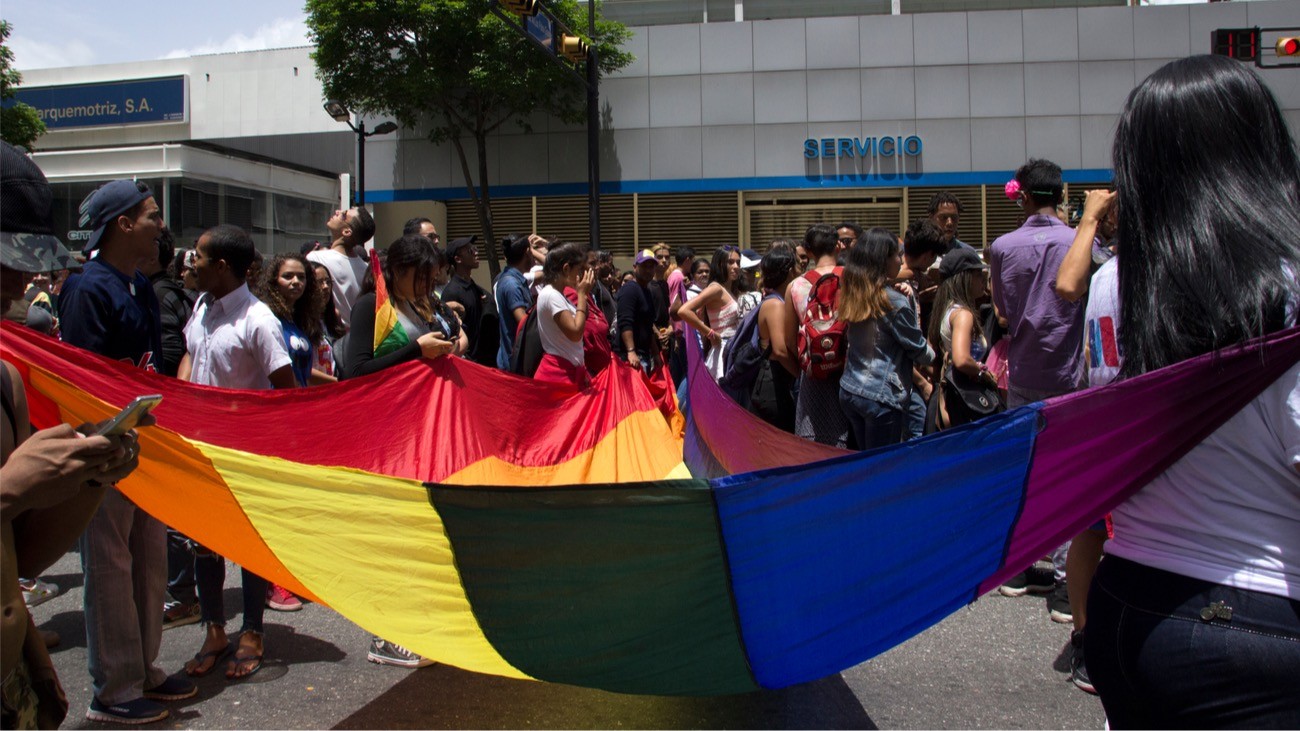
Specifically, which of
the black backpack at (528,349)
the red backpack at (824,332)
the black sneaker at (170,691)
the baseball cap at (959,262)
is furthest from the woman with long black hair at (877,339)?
the black sneaker at (170,691)

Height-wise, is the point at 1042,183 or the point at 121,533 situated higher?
the point at 1042,183

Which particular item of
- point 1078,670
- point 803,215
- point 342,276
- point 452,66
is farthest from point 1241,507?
point 452,66

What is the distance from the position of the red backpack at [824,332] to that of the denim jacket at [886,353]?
115 millimetres

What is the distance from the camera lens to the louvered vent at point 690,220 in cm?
2530

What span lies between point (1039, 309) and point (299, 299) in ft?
12.5

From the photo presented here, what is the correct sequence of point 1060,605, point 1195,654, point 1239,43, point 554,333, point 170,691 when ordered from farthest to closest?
point 1239,43
point 554,333
point 1060,605
point 170,691
point 1195,654

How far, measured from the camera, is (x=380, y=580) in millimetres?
3090

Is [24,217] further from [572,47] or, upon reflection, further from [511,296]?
[572,47]

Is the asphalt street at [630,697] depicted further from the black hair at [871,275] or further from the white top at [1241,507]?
the white top at [1241,507]

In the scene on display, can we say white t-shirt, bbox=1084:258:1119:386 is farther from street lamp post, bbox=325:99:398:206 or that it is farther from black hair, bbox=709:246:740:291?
street lamp post, bbox=325:99:398:206

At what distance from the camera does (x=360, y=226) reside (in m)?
7.02

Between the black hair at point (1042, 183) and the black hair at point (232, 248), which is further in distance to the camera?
the black hair at point (1042, 183)

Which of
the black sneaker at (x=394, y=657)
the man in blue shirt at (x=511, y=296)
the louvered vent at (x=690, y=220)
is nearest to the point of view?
the black sneaker at (x=394, y=657)

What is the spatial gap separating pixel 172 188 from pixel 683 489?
3105 cm
